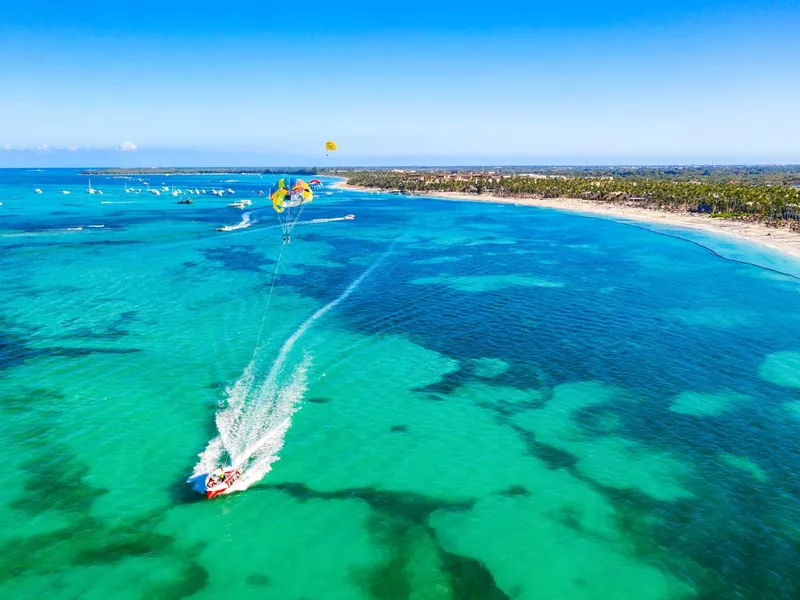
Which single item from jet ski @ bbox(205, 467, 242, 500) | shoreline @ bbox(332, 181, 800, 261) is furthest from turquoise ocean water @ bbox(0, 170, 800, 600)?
shoreline @ bbox(332, 181, 800, 261)

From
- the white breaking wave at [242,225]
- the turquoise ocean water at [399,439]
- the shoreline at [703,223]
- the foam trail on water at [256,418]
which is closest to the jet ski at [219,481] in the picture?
the foam trail on water at [256,418]

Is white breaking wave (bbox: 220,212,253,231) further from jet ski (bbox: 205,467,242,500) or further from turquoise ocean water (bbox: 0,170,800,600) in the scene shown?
jet ski (bbox: 205,467,242,500)

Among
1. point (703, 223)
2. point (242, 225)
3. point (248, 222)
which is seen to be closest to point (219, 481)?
point (242, 225)

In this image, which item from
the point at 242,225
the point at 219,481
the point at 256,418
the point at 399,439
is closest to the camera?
the point at 219,481

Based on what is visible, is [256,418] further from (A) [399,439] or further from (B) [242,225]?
(B) [242,225]

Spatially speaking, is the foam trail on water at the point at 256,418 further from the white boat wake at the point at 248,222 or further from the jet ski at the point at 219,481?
the white boat wake at the point at 248,222

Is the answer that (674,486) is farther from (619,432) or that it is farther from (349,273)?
(349,273)

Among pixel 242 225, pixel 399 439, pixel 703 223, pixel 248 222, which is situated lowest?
pixel 399 439

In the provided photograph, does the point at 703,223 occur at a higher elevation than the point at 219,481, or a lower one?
higher
